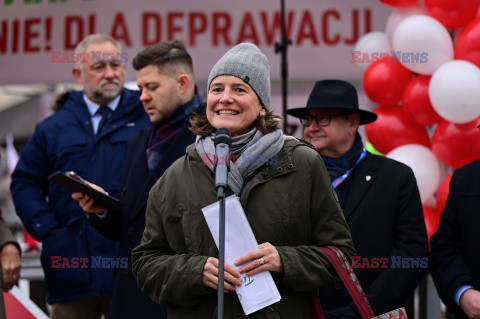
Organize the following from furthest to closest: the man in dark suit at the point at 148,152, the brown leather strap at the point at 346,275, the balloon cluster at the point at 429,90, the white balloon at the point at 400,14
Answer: the white balloon at the point at 400,14, the balloon cluster at the point at 429,90, the man in dark suit at the point at 148,152, the brown leather strap at the point at 346,275

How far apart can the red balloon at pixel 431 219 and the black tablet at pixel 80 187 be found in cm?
197

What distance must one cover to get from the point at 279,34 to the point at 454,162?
6.83ft

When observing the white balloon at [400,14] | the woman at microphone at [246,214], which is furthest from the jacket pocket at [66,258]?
the white balloon at [400,14]

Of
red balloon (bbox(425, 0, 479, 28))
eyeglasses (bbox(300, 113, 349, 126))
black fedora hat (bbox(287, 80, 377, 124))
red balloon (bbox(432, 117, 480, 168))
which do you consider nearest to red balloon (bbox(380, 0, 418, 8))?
red balloon (bbox(425, 0, 479, 28))

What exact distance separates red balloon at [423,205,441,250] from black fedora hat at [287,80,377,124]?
872 mm

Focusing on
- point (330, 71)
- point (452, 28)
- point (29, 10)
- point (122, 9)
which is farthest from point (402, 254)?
point (29, 10)

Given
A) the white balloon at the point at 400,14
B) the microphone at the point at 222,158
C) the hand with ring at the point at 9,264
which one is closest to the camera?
the microphone at the point at 222,158

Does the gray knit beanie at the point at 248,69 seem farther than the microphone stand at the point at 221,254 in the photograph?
Yes

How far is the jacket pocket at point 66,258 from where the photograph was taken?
165 inches

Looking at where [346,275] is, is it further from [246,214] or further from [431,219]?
[431,219]

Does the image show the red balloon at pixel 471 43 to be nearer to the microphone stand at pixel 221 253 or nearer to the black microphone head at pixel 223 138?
the black microphone head at pixel 223 138

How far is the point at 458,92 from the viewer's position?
422 cm

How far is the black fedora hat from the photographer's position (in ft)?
12.6

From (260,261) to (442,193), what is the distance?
7.62ft
